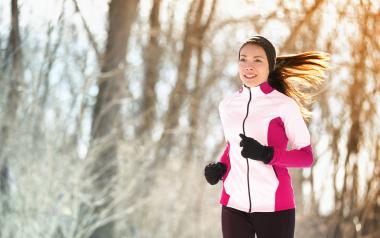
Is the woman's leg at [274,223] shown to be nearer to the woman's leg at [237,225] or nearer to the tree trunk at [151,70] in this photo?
the woman's leg at [237,225]

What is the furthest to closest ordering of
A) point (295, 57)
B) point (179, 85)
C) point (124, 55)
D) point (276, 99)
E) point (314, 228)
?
point (179, 85), point (314, 228), point (124, 55), point (295, 57), point (276, 99)

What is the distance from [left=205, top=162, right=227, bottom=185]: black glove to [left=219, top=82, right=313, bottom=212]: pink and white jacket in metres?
0.04

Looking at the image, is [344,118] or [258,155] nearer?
[258,155]

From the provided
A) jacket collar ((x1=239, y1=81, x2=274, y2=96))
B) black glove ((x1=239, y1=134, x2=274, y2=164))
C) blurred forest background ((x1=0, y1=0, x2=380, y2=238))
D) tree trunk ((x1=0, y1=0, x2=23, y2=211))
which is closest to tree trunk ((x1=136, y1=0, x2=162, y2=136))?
blurred forest background ((x1=0, y1=0, x2=380, y2=238))

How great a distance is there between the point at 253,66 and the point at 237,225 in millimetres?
485

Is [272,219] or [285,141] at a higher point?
[285,141]

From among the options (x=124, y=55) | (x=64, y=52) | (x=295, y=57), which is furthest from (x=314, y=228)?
(x=295, y=57)

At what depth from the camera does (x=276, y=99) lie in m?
2.05

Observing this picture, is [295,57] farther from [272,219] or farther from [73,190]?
[73,190]

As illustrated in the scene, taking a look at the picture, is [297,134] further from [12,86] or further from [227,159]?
[12,86]

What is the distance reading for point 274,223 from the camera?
201 cm

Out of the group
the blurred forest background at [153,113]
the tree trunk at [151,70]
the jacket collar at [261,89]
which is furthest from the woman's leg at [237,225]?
the tree trunk at [151,70]

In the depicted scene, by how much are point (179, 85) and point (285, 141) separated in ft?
15.4

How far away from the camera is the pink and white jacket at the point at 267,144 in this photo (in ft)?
6.59
